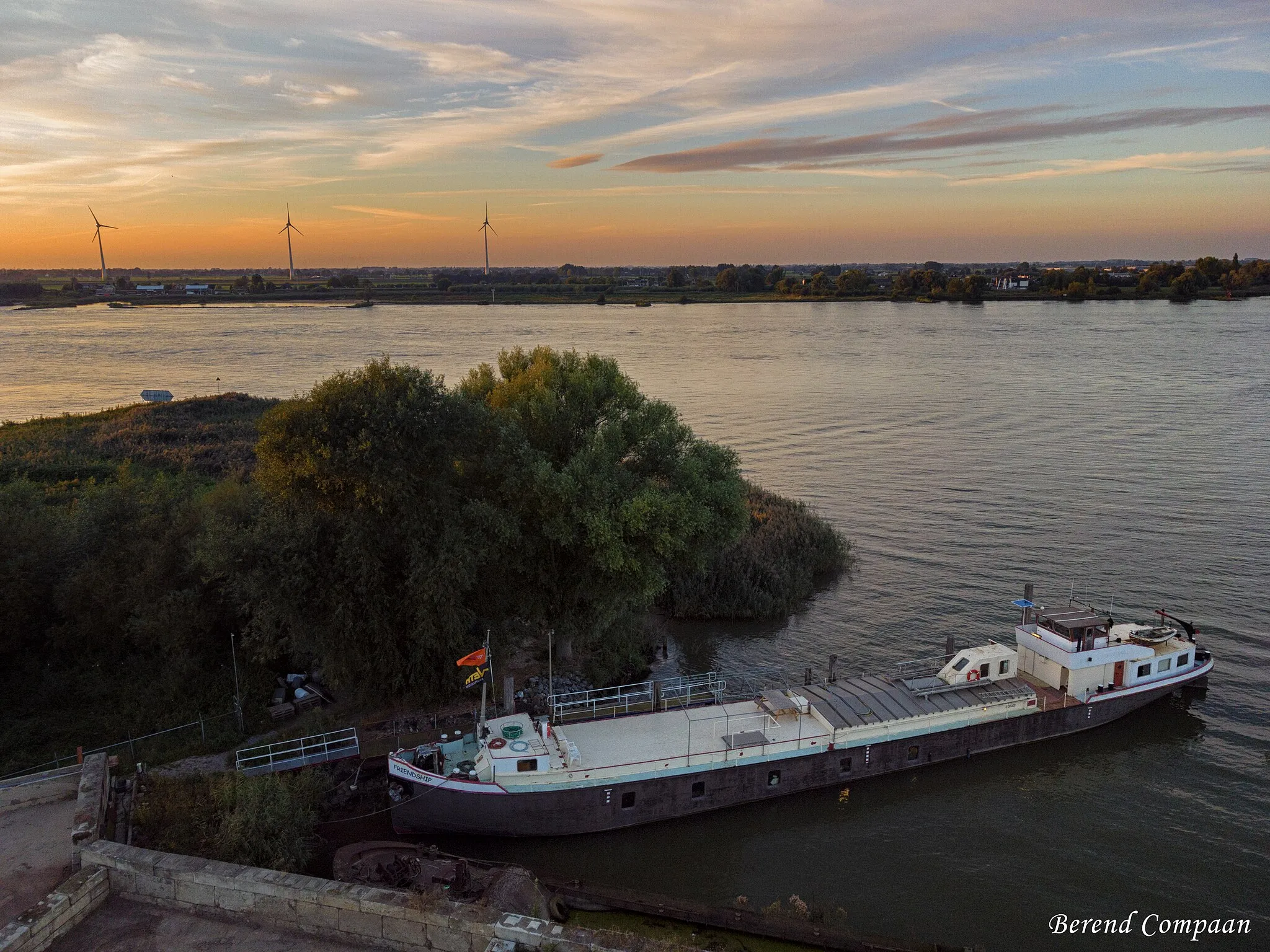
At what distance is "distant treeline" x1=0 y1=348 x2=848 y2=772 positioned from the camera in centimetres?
2394

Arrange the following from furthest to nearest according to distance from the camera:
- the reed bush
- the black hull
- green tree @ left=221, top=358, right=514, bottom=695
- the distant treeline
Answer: the reed bush
the distant treeline
green tree @ left=221, top=358, right=514, bottom=695
the black hull

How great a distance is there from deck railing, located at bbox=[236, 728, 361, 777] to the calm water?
17.1ft

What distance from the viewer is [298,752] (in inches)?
901

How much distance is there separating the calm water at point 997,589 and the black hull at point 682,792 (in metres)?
0.47

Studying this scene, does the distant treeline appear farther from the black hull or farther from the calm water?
the calm water

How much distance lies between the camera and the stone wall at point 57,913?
44.9 ft

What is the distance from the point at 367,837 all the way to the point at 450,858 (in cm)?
317

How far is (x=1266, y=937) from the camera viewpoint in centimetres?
1858

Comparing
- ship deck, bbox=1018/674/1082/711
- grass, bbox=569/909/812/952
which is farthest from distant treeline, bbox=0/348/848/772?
ship deck, bbox=1018/674/1082/711

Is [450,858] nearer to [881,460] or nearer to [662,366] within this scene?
[881,460]

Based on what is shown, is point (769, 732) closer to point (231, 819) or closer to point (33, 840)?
point (231, 819)

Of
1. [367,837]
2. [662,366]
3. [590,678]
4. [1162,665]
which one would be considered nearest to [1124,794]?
[1162,665]

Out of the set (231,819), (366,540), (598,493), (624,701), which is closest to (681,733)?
(624,701)

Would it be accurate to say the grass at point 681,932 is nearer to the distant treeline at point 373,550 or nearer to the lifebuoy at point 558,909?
the lifebuoy at point 558,909
